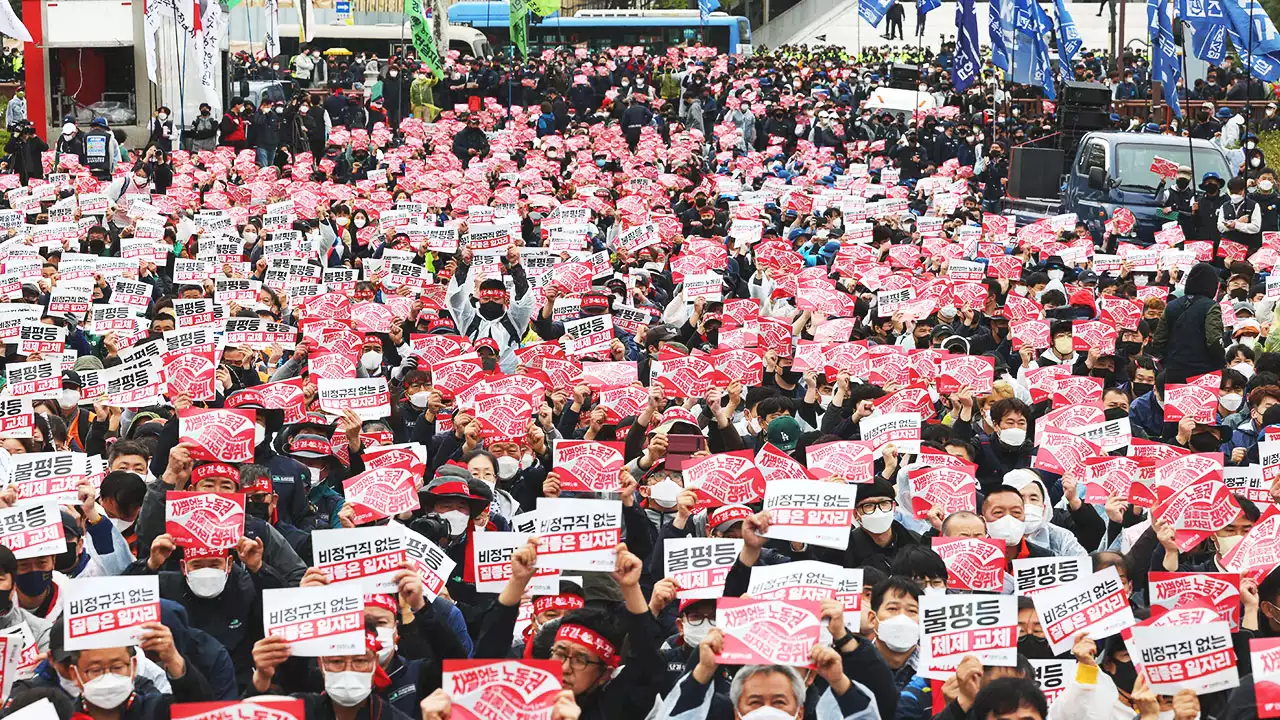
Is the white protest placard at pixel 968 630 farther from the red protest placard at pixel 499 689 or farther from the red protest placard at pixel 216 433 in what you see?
the red protest placard at pixel 216 433

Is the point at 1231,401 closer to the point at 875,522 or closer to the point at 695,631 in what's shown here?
the point at 875,522

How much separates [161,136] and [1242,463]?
2247cm

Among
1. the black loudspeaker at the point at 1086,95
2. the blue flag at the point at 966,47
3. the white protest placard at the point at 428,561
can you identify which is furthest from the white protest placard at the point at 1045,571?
the blue flag at the point at 966,47

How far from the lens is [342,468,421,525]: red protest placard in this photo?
8398 millimetres

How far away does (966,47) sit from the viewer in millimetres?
32938

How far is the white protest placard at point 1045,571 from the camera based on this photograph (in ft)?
23.9

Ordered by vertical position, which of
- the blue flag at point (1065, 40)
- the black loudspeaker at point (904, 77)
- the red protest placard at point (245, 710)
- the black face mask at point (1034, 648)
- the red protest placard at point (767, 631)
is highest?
the blue flag at point (1065, 40)

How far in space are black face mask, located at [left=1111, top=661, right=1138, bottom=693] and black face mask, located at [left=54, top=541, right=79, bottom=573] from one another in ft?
13.7

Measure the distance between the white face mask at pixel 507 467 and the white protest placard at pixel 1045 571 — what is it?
3.22 m

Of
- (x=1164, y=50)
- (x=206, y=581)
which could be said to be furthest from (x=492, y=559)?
(x=1164, y=50)

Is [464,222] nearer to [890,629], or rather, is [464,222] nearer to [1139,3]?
[890,629]

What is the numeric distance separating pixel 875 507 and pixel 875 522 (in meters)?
0.12

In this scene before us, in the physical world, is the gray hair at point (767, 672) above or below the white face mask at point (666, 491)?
above

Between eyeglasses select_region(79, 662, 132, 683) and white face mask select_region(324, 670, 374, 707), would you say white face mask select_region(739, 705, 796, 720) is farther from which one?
eyeglasses select_region(79, 662, 132, 683)
